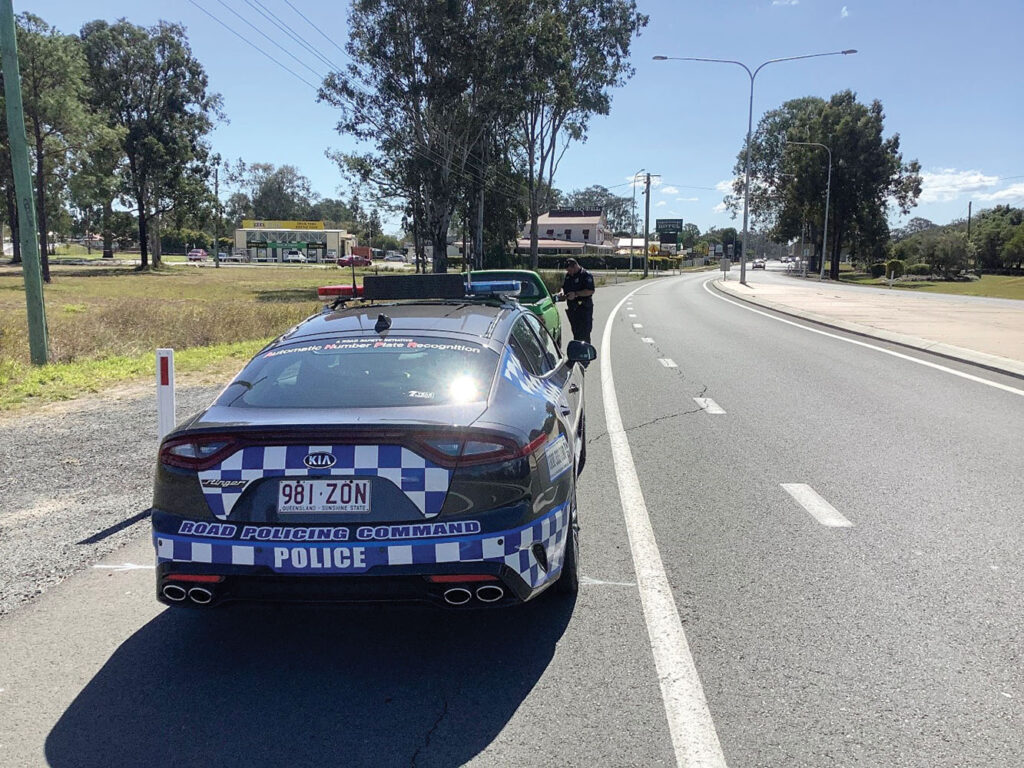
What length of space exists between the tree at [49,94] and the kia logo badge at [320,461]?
135 ft

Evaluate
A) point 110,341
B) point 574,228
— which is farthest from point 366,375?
point 574,228

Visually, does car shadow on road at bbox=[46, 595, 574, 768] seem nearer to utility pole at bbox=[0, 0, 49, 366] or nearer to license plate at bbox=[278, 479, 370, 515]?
license plate at bbox=[278, 479, 370, 515]

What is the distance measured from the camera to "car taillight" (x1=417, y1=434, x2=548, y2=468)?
A: 3.31 m

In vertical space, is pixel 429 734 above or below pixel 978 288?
below

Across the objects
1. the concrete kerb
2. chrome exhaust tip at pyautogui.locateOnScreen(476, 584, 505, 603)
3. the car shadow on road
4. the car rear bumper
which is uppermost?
the car rear bumper

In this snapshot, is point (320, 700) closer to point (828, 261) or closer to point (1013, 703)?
point (1013, 703)

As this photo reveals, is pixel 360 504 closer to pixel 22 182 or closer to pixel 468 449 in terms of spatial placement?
pixel 468 449

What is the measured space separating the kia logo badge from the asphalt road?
671 mm

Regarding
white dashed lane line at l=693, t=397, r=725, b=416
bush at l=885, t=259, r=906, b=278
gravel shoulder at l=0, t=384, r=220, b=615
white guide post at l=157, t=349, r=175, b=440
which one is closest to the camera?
gravel shoulder at l=0, t=384, r=220, b=615

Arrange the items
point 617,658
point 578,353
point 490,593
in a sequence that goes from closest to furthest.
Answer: point 490,593 → point 617,658 → point 578,353

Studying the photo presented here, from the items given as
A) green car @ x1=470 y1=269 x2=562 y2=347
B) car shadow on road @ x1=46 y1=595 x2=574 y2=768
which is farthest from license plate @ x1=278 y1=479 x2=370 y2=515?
green car @ x1=470 y1=269 x2=562 y2=347

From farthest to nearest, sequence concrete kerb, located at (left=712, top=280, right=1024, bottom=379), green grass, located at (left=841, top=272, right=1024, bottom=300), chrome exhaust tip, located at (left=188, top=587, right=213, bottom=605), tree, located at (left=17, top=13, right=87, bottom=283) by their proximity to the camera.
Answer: green grass, located at (left=841, top=272, right=1024, bottom=300) → tree, located at (left=17, top=13, right=87, bottom=283) → concrete kerb, located at (left=712, top=280, right=1024, bottom=379) → chrome exhaust tip, located at (left=188, top=587, right=213, bottom=605)

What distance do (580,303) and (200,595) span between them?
10.4 meters

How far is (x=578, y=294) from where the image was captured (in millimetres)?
13141
